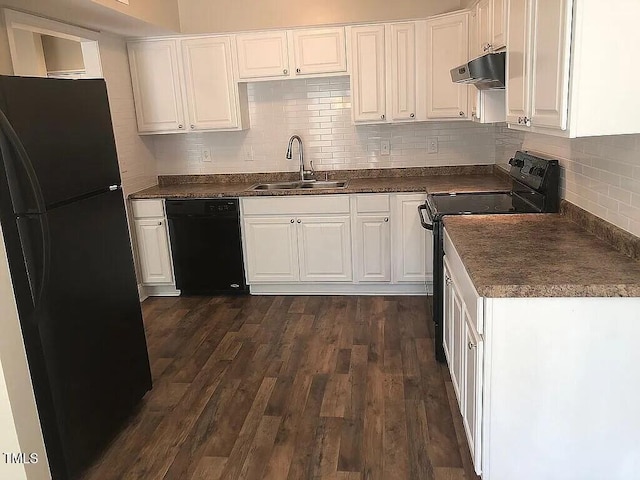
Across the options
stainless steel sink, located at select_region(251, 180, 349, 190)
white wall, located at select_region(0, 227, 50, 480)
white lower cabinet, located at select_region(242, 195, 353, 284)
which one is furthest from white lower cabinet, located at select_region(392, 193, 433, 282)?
white wall, located at select_region(0, 227, 50, 480)

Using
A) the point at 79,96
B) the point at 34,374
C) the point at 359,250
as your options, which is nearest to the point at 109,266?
the point at 34,374

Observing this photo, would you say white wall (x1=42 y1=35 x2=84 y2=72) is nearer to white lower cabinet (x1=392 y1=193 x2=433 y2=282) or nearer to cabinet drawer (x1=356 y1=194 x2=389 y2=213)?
cabinet drawer (x1=356 y1=194 x2=389 y2=213)

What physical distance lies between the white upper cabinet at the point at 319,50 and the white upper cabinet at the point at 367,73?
0.09 m

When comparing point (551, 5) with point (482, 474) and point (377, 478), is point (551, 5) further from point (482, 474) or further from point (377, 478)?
point (377, 478)

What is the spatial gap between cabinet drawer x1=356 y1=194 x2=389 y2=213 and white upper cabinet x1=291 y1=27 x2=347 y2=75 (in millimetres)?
1025

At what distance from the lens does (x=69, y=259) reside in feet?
7.32

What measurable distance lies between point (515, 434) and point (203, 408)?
1.60 m

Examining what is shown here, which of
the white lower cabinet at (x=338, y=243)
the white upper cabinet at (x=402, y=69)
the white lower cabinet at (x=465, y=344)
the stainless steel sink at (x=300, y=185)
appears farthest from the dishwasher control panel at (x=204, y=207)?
the white lower cabinet at (x=465, y=344)

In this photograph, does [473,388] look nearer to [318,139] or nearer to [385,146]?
[385,146]

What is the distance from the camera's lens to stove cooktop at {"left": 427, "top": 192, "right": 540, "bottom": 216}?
301 cm

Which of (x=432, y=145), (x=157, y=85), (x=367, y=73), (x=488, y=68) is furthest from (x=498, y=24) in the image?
(x=157, y=85)

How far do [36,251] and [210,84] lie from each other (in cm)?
272

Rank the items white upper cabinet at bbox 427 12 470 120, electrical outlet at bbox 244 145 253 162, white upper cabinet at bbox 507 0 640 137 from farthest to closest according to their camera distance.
Result: electrical outlet at bbox 244 145 253 162 < white upper cabinet at bbox 427 12 470 120 < white upper cabinet at bbox 507 0 640 137

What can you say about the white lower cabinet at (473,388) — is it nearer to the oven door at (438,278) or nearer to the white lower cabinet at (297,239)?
the oven door at (438,278)
